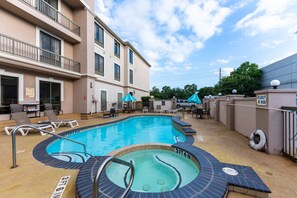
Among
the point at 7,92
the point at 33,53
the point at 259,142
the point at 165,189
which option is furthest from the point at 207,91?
the point at 7,92

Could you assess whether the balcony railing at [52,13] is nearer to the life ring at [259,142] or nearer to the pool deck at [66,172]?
the pool deck at [66,172]

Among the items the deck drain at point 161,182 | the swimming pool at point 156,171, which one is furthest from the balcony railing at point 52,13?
the deck drain at point 161,182

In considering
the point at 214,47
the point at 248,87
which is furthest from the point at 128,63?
the point at 248,87

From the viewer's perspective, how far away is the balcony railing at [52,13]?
940cm

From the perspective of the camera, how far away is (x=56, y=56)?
1100 centimetres

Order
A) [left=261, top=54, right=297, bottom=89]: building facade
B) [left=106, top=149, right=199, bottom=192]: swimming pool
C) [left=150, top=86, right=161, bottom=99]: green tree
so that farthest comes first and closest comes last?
1. [left=150, top=86, right=161, bottom=99]: green tree
2. [left=261, top=54, right=297, bottom=89]: building facade
3. [left=106, top=149, right=199, bottom=192]: swimming pool

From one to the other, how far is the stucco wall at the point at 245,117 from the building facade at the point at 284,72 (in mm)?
28519

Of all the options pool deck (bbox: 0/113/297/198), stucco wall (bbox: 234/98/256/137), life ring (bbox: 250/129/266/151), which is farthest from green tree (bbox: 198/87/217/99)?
pool deck (bbox: 0/113/297/198)

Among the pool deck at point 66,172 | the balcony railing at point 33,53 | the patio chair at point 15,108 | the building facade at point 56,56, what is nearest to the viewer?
the pool deck at point 66,172

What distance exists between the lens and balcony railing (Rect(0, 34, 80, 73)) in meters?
7.88

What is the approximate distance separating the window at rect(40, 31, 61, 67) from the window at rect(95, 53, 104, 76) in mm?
3693

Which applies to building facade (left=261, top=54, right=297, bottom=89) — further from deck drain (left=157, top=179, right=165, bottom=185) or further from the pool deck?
deck drain (left=157, top=179, right=165, bottom=185)

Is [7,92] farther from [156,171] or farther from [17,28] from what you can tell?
[156,171]

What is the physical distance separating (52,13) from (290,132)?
15544 millimetres
